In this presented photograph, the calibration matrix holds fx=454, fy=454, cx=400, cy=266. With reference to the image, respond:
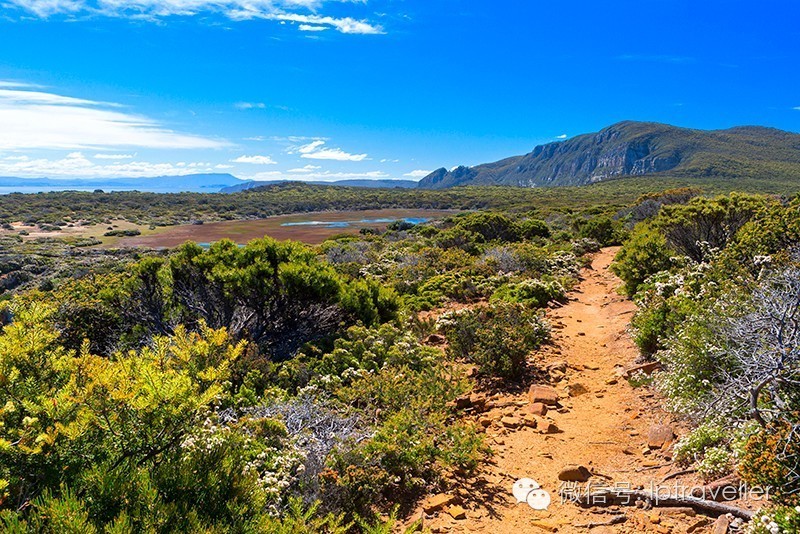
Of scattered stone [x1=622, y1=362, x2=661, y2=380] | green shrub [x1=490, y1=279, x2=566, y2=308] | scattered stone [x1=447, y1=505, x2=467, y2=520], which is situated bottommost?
scattered stone [x1=447, y1=505, x2=467, y2=520]

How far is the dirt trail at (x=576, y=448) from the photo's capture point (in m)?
3.82

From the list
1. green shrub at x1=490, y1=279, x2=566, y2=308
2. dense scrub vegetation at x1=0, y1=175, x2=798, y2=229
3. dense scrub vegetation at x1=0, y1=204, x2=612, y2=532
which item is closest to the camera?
dense scrub vegetation at x1=0, y1=204, x2=612, y2=532

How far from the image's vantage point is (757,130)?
651ft

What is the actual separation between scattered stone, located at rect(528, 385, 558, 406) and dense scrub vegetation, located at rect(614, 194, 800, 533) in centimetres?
129

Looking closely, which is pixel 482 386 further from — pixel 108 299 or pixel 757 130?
pixel 757 130

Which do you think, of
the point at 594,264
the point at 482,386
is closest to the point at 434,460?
the point at 482,386

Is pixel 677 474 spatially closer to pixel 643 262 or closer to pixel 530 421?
pixel 530 421

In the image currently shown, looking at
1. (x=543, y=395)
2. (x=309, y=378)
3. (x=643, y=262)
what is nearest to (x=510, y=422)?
(x=543, y=395)

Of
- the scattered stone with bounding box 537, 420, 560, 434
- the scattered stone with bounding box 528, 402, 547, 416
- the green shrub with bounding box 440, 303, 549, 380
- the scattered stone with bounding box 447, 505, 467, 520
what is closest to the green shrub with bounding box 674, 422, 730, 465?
the scattered stone with bounding box 537, 420, 560, 434

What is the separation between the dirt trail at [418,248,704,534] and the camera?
3.82 meters

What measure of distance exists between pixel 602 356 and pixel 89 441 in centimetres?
744

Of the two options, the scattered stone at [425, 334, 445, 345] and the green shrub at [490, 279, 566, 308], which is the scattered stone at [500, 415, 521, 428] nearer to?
the scattered stone at [425, 334, 445, 345]

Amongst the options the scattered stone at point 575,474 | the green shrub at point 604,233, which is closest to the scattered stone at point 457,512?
the scattered stone at point 575,474

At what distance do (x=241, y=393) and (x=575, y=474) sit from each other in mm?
3795
